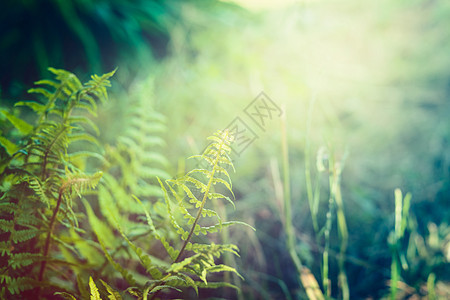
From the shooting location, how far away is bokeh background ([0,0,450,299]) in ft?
3.75

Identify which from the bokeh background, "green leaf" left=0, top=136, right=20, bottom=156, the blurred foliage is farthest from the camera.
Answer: the blurred foliage

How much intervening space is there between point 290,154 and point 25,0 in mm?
1626

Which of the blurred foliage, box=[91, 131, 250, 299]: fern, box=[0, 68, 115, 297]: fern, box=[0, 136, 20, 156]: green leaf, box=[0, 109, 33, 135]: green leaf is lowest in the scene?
box=[91, 131, 250, 299]: fern

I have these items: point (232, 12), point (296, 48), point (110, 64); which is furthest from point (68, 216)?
point (232, 12)

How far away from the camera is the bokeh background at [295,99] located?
3.75 feet

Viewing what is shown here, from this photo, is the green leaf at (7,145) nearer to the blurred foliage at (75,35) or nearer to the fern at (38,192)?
the fern at (38,192)

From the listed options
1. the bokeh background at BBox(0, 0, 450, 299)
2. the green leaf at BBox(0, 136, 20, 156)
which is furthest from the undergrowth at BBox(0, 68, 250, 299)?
the bokeh background at BBox(0, 0, 450, 299)

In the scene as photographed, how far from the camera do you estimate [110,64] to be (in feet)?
6.04

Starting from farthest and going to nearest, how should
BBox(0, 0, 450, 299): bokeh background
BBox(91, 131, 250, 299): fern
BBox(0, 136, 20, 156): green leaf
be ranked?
BBox(0, 0, 450, 299): bokeh background, BBox(0, 136, 20, 156): green leaf, BBox(91, 131, 250, 299): fern

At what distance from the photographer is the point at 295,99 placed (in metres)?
1.84

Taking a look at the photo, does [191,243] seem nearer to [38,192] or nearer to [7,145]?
[38,192]

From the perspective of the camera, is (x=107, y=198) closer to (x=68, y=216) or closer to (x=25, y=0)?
(x=68, y=216)

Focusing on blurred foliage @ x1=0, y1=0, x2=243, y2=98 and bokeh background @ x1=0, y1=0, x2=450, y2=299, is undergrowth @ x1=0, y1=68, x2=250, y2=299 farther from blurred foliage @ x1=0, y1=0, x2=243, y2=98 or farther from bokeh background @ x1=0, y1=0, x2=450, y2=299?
blurred foliage @ x1=0, y1=0, x2=243, y2=98

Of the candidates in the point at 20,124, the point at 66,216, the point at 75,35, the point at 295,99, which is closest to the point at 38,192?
the point at 66,216
